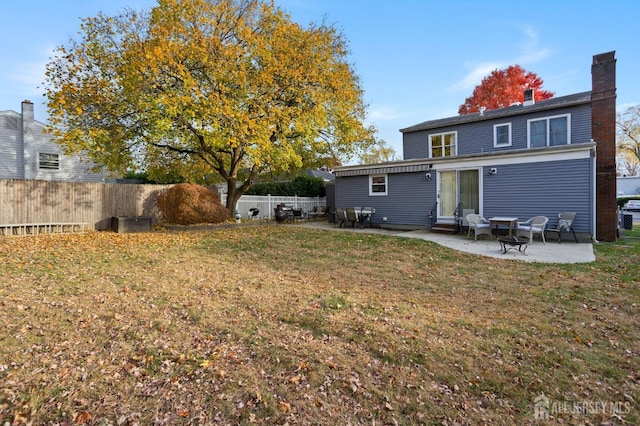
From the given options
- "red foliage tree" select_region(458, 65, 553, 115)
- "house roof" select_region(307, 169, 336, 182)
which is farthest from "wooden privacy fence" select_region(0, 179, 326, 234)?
"red foliage tree" select_region(458, 65, 553, 115)

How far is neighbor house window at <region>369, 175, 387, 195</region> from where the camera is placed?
1483 centimetres

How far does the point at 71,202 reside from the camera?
12.2 metres

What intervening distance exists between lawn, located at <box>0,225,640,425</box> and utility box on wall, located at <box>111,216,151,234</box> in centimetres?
550

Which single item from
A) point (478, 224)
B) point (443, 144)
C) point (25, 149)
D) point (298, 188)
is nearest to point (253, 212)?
point (298, 188)

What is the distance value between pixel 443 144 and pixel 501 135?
2.91m

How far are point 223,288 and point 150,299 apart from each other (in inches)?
42.4

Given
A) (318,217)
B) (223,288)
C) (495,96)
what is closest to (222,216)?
(318,217)

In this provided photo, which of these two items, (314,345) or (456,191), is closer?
→ (314,345)

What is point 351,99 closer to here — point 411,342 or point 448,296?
point 448,296

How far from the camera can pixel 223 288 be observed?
5340mm

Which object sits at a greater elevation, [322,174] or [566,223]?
[322,174]

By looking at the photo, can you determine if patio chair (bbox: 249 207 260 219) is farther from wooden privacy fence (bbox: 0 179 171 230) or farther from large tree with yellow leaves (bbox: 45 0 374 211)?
wooden privacy fence (bbox: 0 179 171 230)

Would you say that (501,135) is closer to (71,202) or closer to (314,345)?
(314,345)

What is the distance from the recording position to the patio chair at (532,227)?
400 inches
